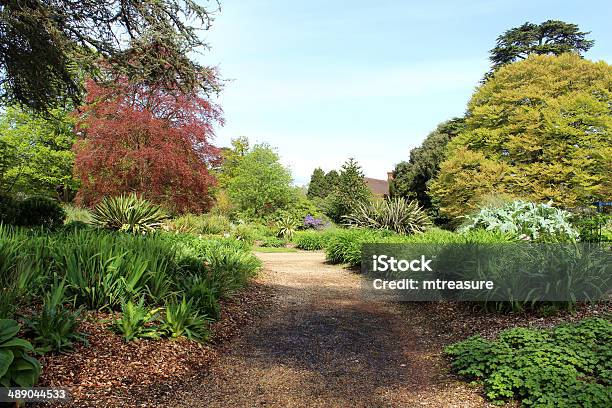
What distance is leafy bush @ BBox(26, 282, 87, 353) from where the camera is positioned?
12.8 feet

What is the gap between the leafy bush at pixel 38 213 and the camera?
11289mm

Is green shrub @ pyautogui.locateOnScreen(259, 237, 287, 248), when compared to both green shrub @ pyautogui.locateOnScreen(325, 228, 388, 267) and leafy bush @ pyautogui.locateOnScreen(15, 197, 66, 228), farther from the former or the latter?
leafy bush @ pyautogui.locateOnScreen(15, 197, 66, 228)

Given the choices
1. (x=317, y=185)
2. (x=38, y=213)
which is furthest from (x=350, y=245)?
(x=317, y=185)

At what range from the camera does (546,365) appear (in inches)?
148

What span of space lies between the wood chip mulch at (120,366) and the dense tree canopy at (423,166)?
2679cm

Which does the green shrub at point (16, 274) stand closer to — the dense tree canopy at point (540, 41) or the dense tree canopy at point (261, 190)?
the dense tree canopy at point (261, 190)

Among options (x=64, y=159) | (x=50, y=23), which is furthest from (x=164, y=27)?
(x=64, y=159)

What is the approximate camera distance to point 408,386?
13.2 ft

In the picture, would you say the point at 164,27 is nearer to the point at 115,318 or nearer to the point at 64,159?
the point at 115,318

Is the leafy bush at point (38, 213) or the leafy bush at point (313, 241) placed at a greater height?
the leafy bush at point (38, 213)

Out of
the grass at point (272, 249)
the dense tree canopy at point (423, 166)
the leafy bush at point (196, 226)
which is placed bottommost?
the grass at point (272, 249)

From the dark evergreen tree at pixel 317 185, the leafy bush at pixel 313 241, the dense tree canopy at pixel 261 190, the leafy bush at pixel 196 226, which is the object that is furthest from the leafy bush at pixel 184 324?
the dark evergreen tree at pixel 317 185

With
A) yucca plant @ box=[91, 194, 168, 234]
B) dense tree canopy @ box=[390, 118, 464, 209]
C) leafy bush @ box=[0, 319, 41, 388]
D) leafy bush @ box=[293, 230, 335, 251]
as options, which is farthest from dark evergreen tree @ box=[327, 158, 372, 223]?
leafy bush @ box=[0, 319, 41, 388]

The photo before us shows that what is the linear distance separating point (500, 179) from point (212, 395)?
22.6m
